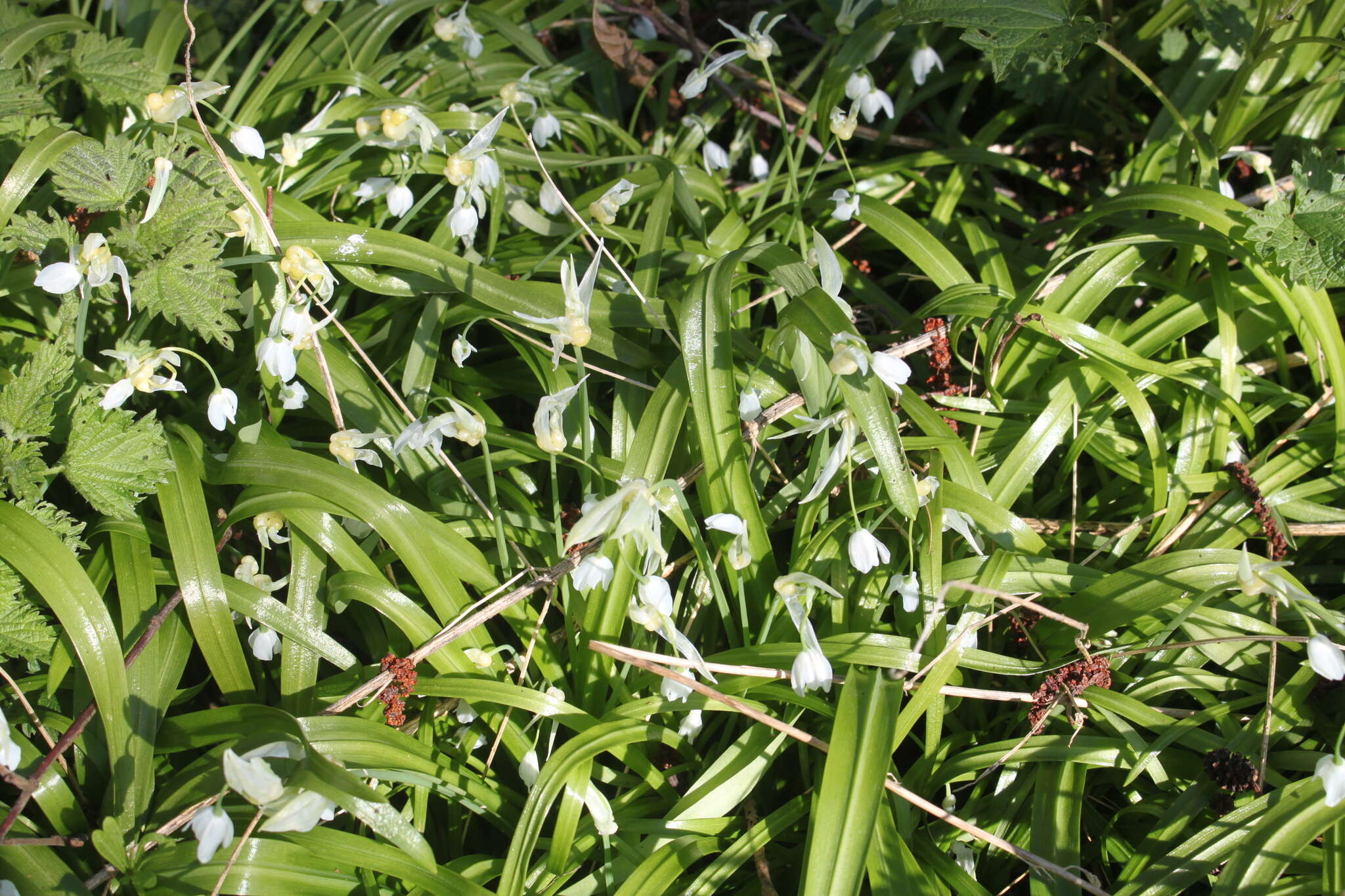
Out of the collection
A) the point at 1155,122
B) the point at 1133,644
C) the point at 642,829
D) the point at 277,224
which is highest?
the point at 1155,122

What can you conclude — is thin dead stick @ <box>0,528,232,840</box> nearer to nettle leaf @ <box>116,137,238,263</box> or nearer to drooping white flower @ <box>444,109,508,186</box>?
nettle leaf @ <box>116,137,238,263</box>

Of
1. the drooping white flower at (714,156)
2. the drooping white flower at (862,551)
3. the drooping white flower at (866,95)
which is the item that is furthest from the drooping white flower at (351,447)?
the drooping white flower at (866,95)

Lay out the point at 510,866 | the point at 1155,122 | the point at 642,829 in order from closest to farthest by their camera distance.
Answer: the point at 510,866, the point at 642,829, the point at 1155,122

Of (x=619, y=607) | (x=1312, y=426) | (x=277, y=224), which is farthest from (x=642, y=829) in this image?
(x=1312, y=426)

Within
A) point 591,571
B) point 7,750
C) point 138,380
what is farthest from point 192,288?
point 591,571

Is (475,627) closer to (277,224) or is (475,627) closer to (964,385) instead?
(277,224)

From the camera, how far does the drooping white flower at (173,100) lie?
5.24ft

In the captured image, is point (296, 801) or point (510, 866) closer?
point (296, 801)

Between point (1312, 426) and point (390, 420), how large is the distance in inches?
76.6

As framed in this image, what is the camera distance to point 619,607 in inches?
63.4

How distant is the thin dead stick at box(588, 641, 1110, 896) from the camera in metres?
1.41

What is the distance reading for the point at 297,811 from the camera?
118 cm

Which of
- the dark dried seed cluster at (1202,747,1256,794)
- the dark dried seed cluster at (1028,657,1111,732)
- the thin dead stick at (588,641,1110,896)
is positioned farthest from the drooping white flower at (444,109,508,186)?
the dark dried seed cluster at (1202,747,1256,794)

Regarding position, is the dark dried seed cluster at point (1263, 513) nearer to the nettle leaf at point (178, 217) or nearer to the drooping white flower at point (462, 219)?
the drooping white flower at point (462, 219)
